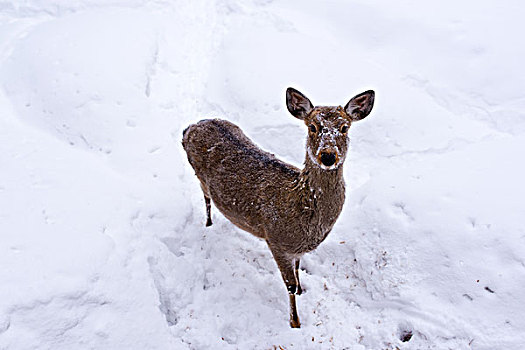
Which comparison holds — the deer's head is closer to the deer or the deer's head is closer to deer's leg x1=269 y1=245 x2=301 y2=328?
the deer

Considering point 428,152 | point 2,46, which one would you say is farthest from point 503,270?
point 2,46

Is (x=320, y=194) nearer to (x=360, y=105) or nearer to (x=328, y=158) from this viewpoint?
(x=328, y=158)

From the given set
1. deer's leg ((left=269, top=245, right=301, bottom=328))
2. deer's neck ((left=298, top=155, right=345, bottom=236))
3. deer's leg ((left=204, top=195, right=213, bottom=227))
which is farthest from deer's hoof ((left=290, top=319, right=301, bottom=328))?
deer's leg ((left=204, top=195, right=213, bottom=227))

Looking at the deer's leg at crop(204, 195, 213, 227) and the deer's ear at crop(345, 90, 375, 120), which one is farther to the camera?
the deer's leg at crop(204, 195, 213, 227)

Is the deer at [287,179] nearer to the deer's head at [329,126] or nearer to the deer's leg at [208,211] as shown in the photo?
the deer's head at [329,126]

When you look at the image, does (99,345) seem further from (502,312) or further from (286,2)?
(286,2)

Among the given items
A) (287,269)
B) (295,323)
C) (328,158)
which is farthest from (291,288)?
(328,158)

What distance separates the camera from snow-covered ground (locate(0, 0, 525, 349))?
13.9 ft

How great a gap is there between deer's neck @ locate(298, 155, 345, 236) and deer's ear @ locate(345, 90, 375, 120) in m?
0.63

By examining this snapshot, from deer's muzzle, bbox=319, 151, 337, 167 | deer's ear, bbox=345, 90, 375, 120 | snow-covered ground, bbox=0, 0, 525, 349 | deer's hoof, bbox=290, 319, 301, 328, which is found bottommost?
deer's hoof, bbox=290, 319, 301, 328

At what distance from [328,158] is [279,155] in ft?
11.7

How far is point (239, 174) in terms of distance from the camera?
14.8 feet

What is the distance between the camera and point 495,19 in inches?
327

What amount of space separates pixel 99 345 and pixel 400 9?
9137mm
